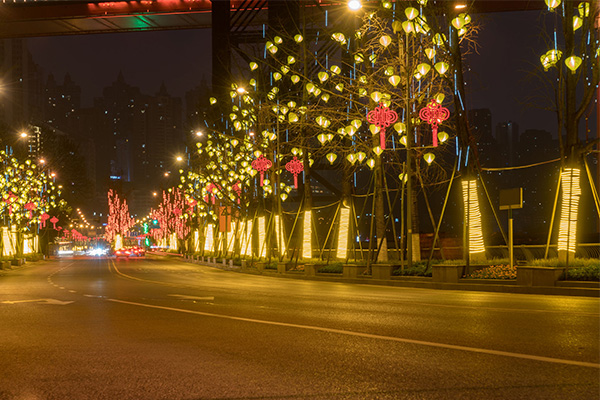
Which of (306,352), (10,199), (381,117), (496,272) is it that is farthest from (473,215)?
(10,199)

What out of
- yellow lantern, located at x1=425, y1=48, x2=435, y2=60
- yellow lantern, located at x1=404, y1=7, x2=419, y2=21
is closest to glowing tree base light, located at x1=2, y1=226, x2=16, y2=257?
yellow lantern, located at x1=425, y1=48, x2=435, y2=60

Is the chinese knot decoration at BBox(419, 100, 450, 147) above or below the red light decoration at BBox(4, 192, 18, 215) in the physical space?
above

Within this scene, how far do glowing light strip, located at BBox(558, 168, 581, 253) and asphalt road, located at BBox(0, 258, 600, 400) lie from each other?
5.71 meters

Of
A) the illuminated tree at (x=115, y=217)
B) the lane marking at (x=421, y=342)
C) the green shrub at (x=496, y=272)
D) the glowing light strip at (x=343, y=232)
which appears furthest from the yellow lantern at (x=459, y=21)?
the illuminated tree at (x=115, y=217)

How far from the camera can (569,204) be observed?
18.6 meters

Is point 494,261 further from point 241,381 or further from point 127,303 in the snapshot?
point 241,381

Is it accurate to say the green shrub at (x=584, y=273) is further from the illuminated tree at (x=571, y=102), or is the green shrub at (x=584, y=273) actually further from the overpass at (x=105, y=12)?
the overpass at (x=105, y=12)

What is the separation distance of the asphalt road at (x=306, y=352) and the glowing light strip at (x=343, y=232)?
15.5 metres

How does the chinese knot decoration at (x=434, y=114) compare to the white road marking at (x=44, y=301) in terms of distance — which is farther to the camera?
the chinese knot decoration at (x=434, y=114)

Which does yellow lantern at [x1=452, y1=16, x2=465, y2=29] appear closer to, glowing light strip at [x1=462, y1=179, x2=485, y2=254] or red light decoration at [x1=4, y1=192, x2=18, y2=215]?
glowing light strip at [x1=462, y1=179, x2=485, y2=254]

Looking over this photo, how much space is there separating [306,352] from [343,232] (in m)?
21.9

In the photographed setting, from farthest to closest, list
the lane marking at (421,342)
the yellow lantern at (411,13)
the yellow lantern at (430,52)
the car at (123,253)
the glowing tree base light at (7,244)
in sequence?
the car at (123,253)
the glowing tree base light at (7,244)
the yellow lantern at (430,52)
the yellow lantern at (411,13)
the lane marking at (421,342)

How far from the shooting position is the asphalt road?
6008 millimetres

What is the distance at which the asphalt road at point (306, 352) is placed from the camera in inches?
237
